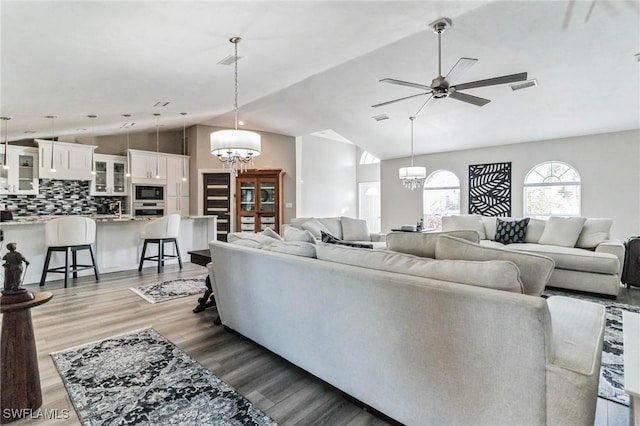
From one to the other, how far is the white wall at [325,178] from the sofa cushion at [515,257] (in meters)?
6.74

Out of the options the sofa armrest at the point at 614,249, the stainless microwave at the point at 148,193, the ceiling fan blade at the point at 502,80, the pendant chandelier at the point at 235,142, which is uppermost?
the ceiling fan blade at the point at 502,80

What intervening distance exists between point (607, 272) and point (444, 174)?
4.27 m

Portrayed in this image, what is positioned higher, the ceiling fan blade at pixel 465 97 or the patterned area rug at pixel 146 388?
the ceiling fan blade at pixel 465 97

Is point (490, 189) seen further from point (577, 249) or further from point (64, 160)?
point (64, 160)

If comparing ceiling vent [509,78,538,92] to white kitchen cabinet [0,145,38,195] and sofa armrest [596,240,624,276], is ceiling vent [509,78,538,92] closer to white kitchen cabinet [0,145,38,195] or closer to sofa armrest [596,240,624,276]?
sofa armrest [596,240,624,276]

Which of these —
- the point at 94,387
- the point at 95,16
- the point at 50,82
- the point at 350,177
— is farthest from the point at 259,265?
the point at 350,177

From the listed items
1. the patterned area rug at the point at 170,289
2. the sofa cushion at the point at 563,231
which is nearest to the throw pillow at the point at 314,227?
the patterned area rug at the point at 170,289

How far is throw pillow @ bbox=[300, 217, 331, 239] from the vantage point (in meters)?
5.07

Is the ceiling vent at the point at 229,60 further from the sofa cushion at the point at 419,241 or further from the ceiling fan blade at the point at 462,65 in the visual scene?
the sofa cushion at the point at 419,241

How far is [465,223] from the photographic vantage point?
568cm

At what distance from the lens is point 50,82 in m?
3.36

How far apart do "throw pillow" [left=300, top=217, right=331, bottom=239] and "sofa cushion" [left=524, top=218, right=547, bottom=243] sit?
10.8 ft

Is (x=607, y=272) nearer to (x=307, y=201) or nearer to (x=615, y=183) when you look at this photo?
(x=615, y=183)

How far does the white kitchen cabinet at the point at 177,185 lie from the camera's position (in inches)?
287
